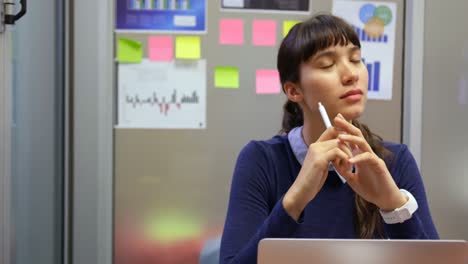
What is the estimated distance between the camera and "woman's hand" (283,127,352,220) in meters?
0.93

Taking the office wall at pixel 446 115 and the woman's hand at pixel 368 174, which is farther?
the office wall at pixel 446 115

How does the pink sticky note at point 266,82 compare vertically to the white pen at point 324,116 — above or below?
above

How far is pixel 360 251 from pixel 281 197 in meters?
0.47

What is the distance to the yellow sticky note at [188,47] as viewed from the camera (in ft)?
5.85

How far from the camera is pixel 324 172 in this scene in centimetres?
95

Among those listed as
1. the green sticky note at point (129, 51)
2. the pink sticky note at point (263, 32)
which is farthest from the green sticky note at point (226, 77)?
the green sticky note at point (129, 51)

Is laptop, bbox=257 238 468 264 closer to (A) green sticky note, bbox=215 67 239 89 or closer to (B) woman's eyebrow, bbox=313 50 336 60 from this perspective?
Answer: (B) woman's eyebrow, bbox=313 50 336 60

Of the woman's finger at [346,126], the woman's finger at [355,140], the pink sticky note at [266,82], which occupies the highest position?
the pink sticky note at [266,82]

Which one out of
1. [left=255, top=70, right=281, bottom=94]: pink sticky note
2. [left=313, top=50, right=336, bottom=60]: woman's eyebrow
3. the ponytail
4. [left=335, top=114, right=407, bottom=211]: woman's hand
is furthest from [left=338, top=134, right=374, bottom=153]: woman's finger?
[left=255, top=70, right=281, bottom=94]: pink sticky note

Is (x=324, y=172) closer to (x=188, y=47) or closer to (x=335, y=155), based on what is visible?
(x=335, y=155)

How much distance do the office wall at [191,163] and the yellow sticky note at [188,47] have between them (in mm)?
26

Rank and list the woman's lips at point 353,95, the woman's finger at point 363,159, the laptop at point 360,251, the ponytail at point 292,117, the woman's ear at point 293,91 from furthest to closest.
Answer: the ponytail at point 292,117 < the woman's ear at point 293,91 < the woman's lips at point 353,95 < the woman's finger at point 363,159 < the laptop at point 360,251

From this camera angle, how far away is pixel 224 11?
180 centimetres

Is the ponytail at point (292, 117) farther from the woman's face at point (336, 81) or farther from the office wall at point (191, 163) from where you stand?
the office wall at point (191, 163)
